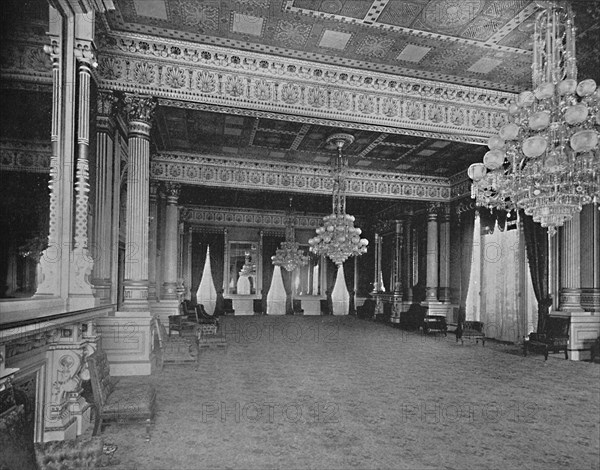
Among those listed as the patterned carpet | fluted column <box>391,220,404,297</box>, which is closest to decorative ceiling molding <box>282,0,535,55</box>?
the patterned carpet

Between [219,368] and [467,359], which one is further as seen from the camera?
[467,359]

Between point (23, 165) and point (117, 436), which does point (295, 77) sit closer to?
point (23, 165)

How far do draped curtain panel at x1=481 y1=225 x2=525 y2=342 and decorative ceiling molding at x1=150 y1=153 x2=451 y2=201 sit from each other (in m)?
2.06

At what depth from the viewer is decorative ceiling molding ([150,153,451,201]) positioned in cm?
1104

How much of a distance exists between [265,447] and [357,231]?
6.48 metres

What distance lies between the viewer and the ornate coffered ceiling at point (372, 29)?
211 inches

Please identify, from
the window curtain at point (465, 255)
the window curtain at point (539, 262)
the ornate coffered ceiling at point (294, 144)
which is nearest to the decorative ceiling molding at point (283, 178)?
the ornate coffered ceiling at point (294, 144)

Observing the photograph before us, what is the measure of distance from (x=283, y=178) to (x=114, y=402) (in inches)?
334

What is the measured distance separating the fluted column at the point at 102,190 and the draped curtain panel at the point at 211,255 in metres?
11.0

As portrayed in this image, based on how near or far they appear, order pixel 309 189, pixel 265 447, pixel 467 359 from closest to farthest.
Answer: pixel 265 447 → pixel 467 359 → pixel 309 189

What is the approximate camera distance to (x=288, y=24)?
5.79 meters

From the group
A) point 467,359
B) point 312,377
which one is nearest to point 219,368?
point 312,377

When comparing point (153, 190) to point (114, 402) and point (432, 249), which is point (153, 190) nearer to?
point (114, 402)

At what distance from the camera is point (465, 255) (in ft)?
41.0
